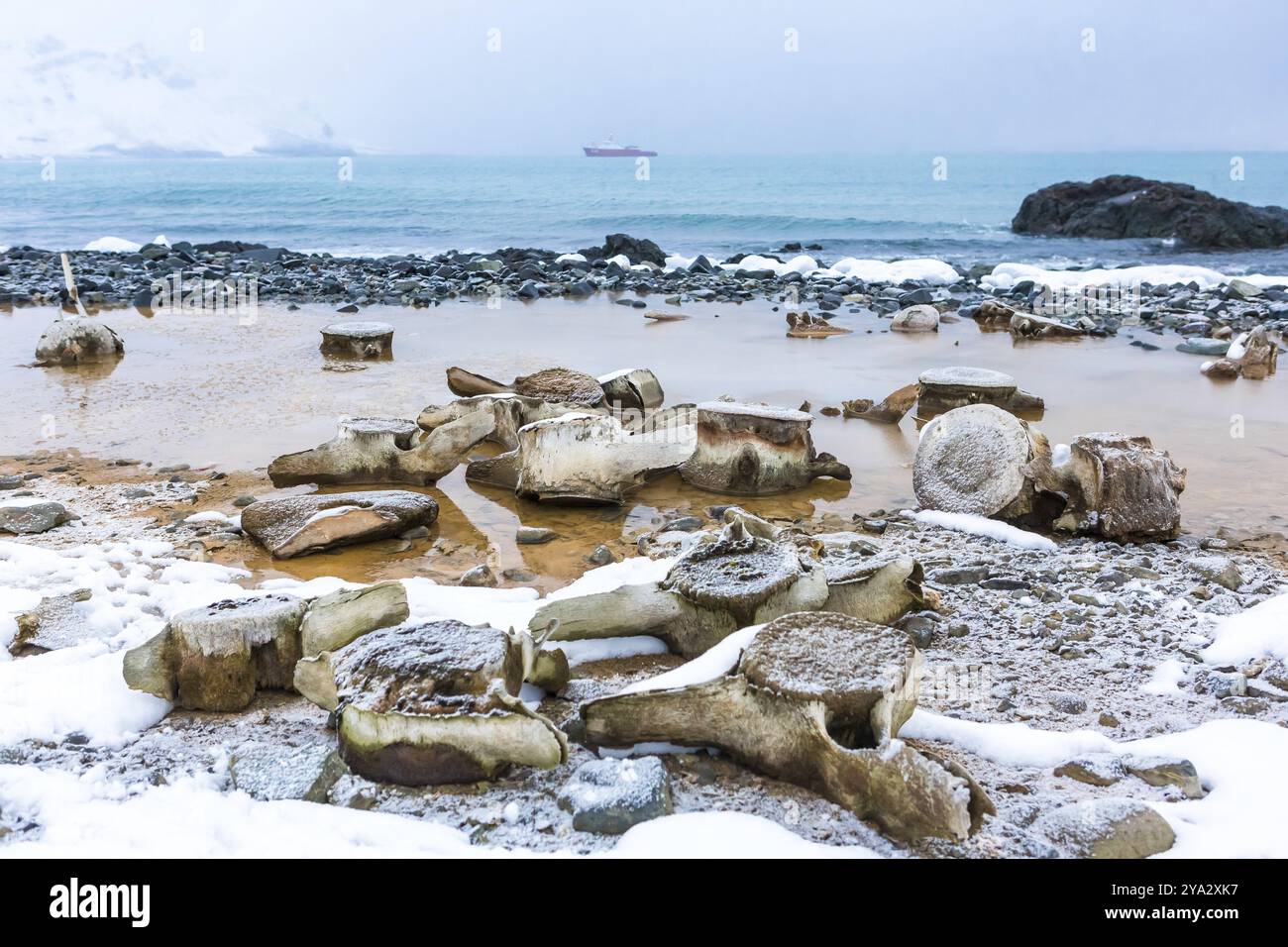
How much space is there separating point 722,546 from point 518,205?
1259 inches

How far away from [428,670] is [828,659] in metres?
0.95

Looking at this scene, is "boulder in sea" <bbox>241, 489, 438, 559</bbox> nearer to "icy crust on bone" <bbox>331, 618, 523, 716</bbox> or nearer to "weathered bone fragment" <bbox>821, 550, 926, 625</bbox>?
"icy crust on bone" <bbox>331, 618, 523, 716</bbox>

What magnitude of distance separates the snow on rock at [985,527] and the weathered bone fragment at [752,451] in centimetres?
67

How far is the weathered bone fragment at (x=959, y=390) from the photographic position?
601cm

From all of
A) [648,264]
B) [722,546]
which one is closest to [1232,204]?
[648,264]

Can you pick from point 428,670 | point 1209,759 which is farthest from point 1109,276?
point 428,670

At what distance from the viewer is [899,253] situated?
1973 centimetres

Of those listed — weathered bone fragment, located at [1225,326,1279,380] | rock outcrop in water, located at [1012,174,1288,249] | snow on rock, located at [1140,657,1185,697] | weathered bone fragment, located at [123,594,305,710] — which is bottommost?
snow on rock, located at [1140,657,1185,697]

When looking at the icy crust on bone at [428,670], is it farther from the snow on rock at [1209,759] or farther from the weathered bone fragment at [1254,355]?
the weathered bone fragment at [1254,355]

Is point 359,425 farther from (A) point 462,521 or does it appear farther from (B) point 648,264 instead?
(B) point 648,264

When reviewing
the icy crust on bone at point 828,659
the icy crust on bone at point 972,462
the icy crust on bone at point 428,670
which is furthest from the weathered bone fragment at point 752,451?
the icy crust on bone at point 428,670

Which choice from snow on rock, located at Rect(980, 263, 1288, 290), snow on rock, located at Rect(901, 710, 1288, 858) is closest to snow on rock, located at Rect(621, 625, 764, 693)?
snow on rock, located at Rect(901, 710, 1288, 858)

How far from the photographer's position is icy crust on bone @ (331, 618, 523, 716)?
227 centimetres

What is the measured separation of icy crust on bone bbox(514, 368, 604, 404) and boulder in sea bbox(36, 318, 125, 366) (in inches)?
157
